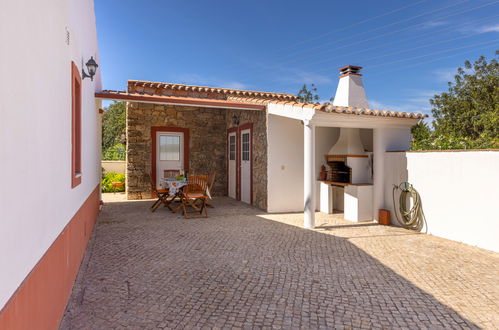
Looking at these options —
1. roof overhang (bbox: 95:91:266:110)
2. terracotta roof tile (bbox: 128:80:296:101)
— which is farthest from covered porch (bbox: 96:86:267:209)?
roof overhang (bbox: 95:91:266:110)

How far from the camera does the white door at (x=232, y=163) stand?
10.5 meters

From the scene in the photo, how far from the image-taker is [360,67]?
8500 mm

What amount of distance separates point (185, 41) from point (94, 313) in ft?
55.0

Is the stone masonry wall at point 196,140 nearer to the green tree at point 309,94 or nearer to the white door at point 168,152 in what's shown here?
the white door at point 168,152

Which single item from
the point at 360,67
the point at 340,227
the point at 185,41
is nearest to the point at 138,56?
the point at 185,41

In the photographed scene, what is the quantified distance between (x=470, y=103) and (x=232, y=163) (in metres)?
16.3

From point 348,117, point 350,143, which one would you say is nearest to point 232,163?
point 350,143

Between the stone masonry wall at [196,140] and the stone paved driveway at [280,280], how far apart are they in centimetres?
308

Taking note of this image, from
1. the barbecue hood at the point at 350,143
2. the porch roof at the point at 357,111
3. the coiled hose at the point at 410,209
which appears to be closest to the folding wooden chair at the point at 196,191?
the porch roof at the point at 357,111

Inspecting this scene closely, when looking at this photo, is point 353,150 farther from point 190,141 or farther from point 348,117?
point 190,141

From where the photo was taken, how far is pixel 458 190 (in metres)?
5.43

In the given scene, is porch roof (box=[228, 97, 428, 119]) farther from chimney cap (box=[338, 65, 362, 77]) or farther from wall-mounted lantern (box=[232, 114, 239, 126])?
wall-mounted lantern (box=[232, 114, 239, 126])

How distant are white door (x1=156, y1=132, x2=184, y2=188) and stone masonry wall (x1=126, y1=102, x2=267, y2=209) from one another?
288 mm

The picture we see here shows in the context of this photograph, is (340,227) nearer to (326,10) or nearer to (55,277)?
(55,277)
